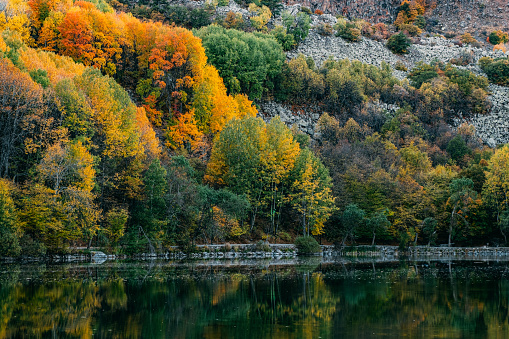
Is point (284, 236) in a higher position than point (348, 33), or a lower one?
lower

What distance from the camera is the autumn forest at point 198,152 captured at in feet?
167

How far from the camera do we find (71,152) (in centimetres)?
5141

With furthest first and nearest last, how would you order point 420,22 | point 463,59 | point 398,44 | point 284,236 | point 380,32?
point 420,22 < point 380,32 < point 398,44 < point 463,59 < point 284,236

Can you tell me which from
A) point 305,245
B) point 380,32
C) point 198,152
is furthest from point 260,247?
point 380,32

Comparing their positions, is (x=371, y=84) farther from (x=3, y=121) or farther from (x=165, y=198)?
(x=3, y=121)

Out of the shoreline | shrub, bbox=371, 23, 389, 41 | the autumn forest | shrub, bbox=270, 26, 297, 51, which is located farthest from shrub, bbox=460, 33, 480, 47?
the shoreline

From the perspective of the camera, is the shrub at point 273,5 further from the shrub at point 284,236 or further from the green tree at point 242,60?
the shrub at point 284,236

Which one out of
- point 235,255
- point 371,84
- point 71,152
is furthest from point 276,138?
point 371,84

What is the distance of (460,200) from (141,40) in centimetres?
4763

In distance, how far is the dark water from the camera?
22.7 metres

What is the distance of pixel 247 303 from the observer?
2906 centimetres

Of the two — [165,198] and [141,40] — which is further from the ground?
[141,40]

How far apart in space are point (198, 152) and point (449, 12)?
5497 inches

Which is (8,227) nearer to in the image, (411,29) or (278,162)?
(278,162)
